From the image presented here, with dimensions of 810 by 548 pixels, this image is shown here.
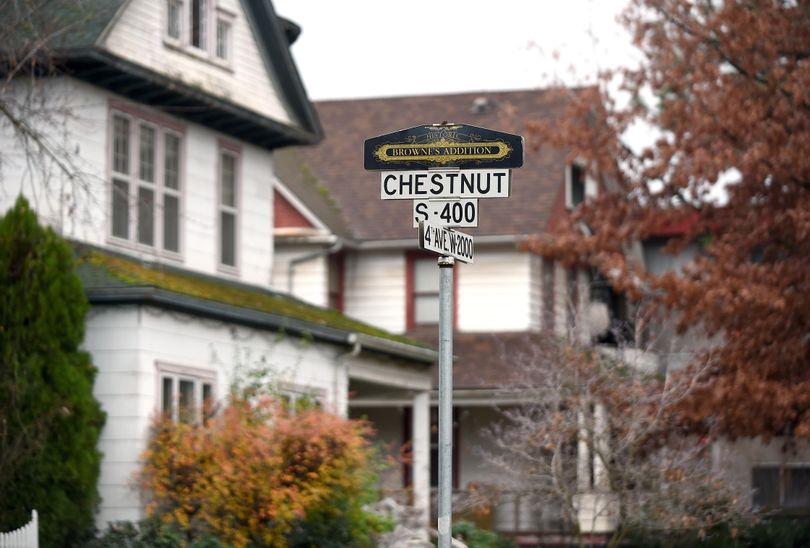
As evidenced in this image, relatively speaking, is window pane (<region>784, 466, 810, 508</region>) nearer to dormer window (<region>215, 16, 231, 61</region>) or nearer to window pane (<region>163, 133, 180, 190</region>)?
dormer window (<region>215, 16, 231, 61</region>)

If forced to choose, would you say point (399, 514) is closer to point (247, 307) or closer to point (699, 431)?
point (247, 307)

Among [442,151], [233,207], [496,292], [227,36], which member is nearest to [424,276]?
[496,292]

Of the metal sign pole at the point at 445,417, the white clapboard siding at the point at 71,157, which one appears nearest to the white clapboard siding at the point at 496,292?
the white clapboard siding at the point at 71,157

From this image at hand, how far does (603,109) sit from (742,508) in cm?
647

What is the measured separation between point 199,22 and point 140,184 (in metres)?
2.97

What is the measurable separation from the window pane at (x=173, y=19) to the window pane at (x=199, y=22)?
0.48 meters

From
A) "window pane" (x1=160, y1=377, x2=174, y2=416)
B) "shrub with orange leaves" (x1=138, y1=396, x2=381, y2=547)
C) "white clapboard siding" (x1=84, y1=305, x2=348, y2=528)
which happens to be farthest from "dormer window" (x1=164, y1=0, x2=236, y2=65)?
"shrub with orange leaves" (x1=138, y1=396, x2=381, y2=547)

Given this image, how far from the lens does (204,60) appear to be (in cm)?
2353

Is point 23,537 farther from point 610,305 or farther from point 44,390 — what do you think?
point 610,305

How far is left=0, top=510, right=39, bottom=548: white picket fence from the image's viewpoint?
16500 millimetres

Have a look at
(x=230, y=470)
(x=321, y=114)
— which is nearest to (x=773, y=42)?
(x=230, y=470)

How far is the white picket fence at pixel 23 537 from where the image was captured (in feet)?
54.1

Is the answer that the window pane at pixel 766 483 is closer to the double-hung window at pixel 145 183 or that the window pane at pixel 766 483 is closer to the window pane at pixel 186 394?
the double-hung window at pixel 145 183

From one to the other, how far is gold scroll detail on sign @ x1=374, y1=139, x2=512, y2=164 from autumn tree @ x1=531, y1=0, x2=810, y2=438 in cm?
1296
